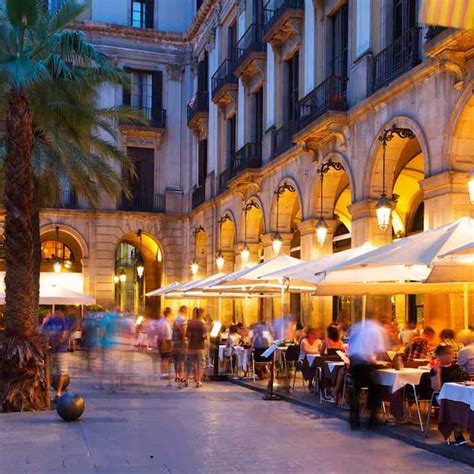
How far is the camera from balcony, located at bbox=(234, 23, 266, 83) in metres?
26.7

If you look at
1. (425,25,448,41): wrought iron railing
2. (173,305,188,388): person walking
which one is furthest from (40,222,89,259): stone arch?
(425,25,448,41): wrought iron railing

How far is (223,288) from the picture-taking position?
792 inches

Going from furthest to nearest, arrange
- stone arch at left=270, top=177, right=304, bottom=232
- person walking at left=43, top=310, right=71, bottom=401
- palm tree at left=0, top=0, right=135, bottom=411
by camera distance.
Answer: stone arch at left=270, top=177, right=304, bottom=232
person walking at left=43, top=310, right=71, bottom=401
palm tree at left=0, top=0, right=135, bottom=411

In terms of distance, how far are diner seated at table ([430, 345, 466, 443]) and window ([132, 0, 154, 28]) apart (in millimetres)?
31701

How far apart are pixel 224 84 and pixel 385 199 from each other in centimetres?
1567

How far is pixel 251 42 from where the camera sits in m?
27.7

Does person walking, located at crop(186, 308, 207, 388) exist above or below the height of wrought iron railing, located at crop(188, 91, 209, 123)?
below

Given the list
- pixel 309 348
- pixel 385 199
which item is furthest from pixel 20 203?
pixel 385 199

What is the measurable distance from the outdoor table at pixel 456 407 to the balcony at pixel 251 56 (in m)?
18.5

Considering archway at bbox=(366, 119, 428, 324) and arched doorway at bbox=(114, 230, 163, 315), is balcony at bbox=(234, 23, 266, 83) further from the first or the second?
arched doorway at bbox=(114, 230, 163, 315)

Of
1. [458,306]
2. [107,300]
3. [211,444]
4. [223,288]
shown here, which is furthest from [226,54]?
[211,444]

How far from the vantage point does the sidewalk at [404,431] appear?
30.9 feet

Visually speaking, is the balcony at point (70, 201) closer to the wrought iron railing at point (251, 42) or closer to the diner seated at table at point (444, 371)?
the wrought iron railing at point (251, 42)

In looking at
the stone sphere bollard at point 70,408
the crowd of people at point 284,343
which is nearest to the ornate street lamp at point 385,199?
the crowd of people at point 284,343
